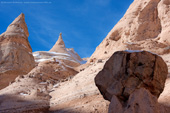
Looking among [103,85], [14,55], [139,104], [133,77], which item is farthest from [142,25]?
[139,104]

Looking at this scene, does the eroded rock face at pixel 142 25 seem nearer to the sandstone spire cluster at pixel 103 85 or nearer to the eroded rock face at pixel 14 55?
the sandstone spire cluster at pixel 103 85

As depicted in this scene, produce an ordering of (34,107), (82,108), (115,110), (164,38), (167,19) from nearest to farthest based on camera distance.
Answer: (115,110), (82,108), (34,107), (164,38), (167,19)

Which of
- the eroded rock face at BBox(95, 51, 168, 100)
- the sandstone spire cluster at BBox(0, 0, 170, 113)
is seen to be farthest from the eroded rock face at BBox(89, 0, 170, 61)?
the eroded rock face at BBox(95, 51, 168, 100)

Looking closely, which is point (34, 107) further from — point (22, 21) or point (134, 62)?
point (22, 21)

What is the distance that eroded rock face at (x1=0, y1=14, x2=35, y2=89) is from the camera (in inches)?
550

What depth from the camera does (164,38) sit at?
12.5 m

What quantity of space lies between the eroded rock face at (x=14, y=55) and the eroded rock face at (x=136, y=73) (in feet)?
42.7

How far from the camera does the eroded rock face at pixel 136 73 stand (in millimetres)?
3131

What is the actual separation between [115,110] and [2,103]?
4.63 meters

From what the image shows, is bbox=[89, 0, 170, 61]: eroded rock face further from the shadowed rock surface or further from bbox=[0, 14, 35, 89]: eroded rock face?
the shadowed rock surface

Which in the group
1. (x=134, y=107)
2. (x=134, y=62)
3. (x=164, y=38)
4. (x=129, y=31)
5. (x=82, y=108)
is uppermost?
(x=129, y=31)

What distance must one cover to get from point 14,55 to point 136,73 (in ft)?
46.8

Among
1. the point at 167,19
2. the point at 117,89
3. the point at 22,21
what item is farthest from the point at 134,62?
the point at 22,21

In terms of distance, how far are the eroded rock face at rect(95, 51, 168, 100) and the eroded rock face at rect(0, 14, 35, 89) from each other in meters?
13.0
